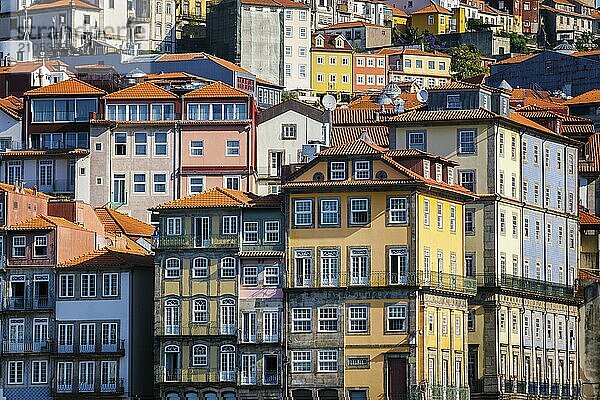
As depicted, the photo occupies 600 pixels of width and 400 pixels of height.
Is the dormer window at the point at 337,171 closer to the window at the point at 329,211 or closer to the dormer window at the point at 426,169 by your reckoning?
the window at the point at 329,211

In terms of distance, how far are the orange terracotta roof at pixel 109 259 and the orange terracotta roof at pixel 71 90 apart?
69.5ft

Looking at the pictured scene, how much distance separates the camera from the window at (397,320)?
93750 millimetres

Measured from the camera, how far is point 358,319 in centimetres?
9425

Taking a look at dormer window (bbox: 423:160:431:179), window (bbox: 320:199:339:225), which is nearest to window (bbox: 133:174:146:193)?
dormer window (bbox: 423:160:431:179)

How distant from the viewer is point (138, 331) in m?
99.9

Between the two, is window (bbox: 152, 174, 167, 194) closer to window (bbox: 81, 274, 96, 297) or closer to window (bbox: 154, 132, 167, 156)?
window (bbox: 154, 132, 167, 156)

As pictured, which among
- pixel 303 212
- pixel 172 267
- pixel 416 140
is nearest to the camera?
pixel 303 212

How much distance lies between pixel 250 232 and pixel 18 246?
461 inches

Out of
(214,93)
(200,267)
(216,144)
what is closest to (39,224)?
(200,267)

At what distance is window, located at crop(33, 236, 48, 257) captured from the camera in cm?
10000

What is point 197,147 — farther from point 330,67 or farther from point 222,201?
point 330,67

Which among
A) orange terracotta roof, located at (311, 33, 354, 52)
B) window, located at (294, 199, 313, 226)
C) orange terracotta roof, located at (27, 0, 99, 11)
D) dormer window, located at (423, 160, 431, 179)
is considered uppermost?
orange terracotta roof, located at (27, 0, 99, 11)

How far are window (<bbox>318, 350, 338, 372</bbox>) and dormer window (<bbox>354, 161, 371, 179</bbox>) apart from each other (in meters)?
8.22

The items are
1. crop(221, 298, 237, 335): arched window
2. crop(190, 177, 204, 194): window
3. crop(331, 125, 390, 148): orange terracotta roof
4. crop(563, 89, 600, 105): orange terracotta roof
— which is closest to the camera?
crop(221, 298, 237, 335): arched window
